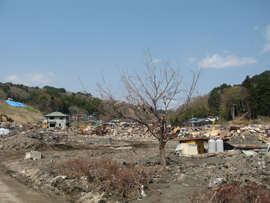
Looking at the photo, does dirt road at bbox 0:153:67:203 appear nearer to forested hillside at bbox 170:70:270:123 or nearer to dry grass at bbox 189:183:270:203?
dry grass at bbox 189:183:270:203

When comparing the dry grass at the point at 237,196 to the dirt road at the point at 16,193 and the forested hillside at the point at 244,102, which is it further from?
the forested hillside at the point at 244,102

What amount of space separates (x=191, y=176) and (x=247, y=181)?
1.73 metres

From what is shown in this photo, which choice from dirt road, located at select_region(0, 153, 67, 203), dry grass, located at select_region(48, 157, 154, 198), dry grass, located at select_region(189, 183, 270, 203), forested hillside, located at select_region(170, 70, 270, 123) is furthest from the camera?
forested hillside, located at select_region(170, 70, 270, 123)

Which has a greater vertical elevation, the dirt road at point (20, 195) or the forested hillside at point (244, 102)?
the forested hillside at point (244, 102)

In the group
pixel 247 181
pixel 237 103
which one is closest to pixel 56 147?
pixel 247 181

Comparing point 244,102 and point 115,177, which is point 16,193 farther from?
point 244,102

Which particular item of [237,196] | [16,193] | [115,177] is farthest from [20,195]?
[237,196]

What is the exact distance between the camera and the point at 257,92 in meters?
49.2

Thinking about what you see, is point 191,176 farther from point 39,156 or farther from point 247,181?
point 39,156

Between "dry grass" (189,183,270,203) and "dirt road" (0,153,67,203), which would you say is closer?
"dry grass" (189,183,270,203)

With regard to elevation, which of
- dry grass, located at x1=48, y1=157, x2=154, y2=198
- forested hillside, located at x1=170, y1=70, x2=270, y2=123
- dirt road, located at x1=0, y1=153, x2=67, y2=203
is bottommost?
dirt road, located at x1=0, y1=153, x2=67, y2=203

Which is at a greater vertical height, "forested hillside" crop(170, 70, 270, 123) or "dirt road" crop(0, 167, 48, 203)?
"forested hillside" crop(170, 70, 270, 123)

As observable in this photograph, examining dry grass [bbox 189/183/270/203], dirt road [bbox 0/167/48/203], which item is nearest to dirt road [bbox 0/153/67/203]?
dirt road [bbox 0/167/48/203]

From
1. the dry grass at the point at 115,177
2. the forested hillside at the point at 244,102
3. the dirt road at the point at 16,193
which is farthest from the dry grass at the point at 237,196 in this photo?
the forested hillside at the point at 244,102
